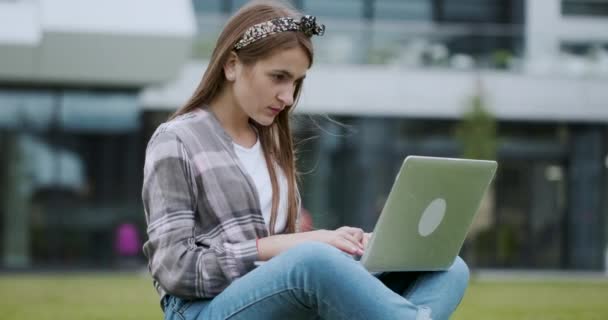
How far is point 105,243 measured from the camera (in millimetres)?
18297

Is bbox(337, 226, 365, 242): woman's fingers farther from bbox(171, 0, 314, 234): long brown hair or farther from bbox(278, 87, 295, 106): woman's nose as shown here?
bbox(278, 87, 295, 106): woman's nose

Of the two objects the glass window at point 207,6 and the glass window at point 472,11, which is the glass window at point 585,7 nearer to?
the glass window at point 472,11

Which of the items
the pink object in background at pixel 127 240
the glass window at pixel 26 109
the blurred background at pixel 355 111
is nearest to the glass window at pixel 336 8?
the blurred background at pixel 355 111

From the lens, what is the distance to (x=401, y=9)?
21.8 meters

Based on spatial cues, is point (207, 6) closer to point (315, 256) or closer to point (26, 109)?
point (26, 109)

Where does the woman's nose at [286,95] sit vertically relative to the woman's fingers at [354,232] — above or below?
above

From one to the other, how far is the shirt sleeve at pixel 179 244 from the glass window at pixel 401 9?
19459mm

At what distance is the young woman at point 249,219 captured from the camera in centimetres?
252

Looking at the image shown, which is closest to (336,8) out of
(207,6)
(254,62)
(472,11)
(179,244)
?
(207,6)

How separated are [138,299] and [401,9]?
41.3ft

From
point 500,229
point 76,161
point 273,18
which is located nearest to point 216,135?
point 273,18

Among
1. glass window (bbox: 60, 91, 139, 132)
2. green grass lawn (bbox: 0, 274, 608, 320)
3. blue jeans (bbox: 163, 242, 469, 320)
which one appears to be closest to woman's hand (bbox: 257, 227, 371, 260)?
blue jeans (bbox: 163, 242, 469, 320)

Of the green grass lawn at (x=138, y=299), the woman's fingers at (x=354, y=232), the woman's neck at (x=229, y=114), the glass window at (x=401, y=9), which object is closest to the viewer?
the woman's fingers at (x=354, y=232)

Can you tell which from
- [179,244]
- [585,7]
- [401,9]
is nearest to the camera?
[179,244]
